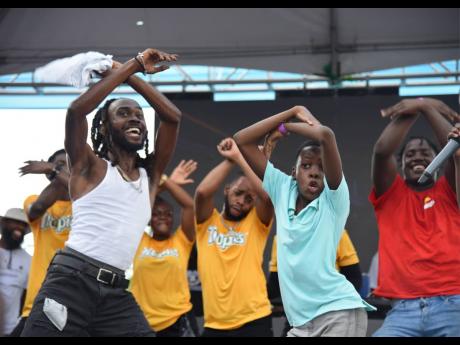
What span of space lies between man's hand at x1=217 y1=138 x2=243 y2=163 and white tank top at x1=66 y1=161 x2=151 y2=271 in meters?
1.57

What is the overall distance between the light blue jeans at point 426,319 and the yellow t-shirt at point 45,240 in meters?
2.89

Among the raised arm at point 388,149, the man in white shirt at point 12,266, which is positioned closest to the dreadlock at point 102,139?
the raised arm at point 388,149

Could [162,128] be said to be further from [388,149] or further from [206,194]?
[206,194]

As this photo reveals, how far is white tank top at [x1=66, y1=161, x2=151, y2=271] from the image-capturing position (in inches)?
155

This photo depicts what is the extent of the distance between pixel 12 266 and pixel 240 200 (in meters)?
2.35

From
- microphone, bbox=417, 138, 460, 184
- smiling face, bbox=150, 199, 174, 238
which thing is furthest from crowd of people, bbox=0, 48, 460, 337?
smiling face, bbox=150, 199, 174, 238

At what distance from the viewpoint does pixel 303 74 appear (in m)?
8.18

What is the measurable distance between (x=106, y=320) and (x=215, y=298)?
225 centimetres

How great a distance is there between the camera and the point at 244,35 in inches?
312

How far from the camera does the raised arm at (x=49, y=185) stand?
6.12 meters

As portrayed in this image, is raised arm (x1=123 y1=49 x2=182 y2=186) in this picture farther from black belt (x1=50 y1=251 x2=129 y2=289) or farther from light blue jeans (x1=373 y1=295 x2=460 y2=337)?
light blue jeans (x1=373 y1=295 x2=460 y2=337)

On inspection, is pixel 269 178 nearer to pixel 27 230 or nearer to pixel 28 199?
pixel 28 199

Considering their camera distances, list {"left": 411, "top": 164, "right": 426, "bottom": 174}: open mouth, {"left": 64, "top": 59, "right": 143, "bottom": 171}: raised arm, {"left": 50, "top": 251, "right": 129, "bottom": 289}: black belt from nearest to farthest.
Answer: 1. {"left": 50, "top": 251, "right": 129, "bottom": 289}: black belt
2. {"left": 64, "top": 59, "right": 143, "bottom": 171}: raised arm
3. {"left": 411, "top": 164, "right": 426, "bottom": 174}: open mouth

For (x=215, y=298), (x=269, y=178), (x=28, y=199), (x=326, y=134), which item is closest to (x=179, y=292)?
(x=215, y=298)
